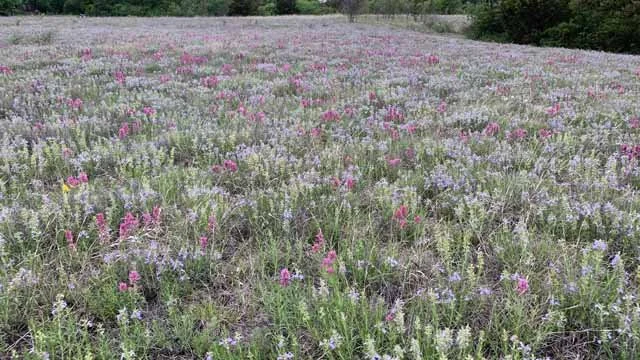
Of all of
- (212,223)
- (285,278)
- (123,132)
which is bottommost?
(285,278)

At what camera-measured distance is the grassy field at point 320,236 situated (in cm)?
236

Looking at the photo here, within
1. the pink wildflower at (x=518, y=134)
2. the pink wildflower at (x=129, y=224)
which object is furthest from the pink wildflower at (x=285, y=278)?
the pink wildflower at (x=518, y=134)

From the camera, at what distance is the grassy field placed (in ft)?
7.73

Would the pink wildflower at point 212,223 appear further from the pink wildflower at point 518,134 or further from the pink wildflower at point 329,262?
the pink wildflower at point 518,134

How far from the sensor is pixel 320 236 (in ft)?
9.98

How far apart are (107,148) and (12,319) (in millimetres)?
2864

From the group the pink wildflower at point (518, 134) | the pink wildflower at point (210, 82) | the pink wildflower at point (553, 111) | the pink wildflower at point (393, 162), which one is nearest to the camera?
the pink wildflower at point (393, 162)

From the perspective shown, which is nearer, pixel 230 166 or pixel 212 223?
pixel 212 223

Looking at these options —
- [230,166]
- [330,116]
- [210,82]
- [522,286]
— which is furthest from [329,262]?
[210,82]

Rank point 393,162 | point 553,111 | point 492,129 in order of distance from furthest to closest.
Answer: point 553,111 → point 492,129 → point 393,162

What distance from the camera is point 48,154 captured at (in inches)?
185

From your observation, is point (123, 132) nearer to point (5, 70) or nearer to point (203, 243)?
point (203, 243)

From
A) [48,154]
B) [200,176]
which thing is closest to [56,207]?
[200,176]

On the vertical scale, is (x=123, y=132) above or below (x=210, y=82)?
below
